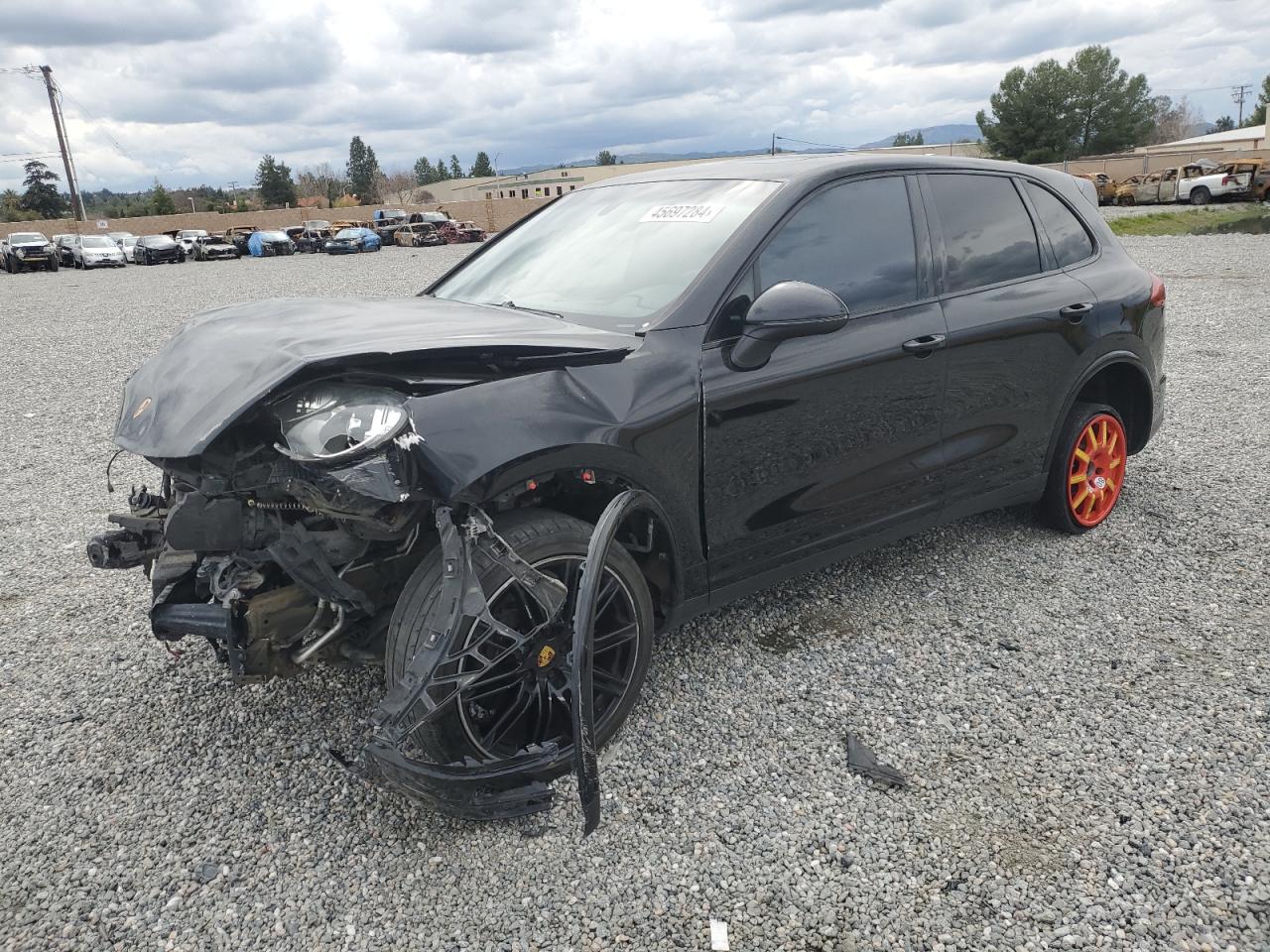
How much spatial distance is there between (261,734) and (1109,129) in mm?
74674

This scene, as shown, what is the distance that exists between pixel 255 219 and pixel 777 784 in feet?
196

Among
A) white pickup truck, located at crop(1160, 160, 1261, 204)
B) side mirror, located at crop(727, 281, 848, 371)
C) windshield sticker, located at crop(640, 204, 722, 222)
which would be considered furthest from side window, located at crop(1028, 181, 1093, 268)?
white pickup truck, located at crop(1160, 160, 1261, 204)

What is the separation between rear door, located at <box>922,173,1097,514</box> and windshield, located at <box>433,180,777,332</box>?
98 centimetres

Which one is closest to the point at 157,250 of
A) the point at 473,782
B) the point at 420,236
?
the point at 420,236

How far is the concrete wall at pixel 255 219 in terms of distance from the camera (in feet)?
158

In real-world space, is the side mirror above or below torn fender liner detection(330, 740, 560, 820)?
above

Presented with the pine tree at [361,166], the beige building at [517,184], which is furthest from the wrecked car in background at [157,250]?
the pine tree at [361,166]

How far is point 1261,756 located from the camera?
9.34 feet

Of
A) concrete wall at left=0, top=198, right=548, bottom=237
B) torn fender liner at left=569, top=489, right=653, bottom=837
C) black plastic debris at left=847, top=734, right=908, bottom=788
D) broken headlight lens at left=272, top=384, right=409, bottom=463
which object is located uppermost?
concrete wall at left=0, top=198, right=548, bottom=237

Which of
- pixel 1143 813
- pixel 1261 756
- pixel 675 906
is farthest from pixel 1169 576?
pixel 675 906

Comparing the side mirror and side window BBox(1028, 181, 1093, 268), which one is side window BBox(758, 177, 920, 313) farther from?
side window BBox(1028, 181, 1093, 268)

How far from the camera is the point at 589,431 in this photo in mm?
2678

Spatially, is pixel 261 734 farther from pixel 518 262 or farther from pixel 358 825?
pixel 518 262

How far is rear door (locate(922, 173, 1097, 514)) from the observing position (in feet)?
12.4
